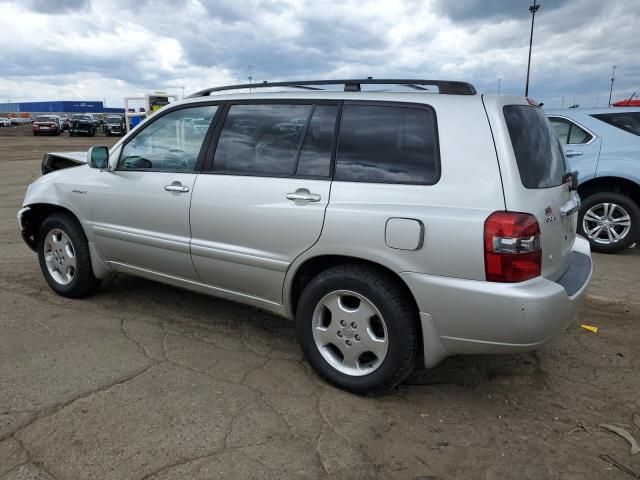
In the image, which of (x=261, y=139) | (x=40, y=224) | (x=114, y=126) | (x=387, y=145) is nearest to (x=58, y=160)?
(x=40, y=224)

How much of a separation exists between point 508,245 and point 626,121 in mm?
5293

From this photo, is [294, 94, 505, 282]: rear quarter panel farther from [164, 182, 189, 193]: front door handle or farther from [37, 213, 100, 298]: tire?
[37, 213, 100, 298]: tire

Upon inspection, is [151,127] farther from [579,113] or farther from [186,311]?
[579,113]

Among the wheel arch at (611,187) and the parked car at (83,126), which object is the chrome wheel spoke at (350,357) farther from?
the parked car at (83,126)

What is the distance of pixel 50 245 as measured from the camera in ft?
15.0

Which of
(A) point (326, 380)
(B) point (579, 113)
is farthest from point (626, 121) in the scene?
(A) point (326, 380)

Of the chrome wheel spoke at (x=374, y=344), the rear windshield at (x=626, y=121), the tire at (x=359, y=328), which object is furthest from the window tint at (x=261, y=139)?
the rear windshield at (x=626, y=121)

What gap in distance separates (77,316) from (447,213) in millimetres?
3042

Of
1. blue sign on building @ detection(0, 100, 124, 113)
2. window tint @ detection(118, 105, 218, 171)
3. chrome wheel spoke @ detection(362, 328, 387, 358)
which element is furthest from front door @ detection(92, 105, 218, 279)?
blue sign on building @ detection(0, 100, 124, 113)

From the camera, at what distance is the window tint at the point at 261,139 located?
10.7 feet

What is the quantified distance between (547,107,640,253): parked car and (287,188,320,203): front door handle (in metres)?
4.71

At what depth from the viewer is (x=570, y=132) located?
6.94 meters

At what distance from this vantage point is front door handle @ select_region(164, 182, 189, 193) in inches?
140

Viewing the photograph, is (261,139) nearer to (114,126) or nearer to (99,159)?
(99,159)
